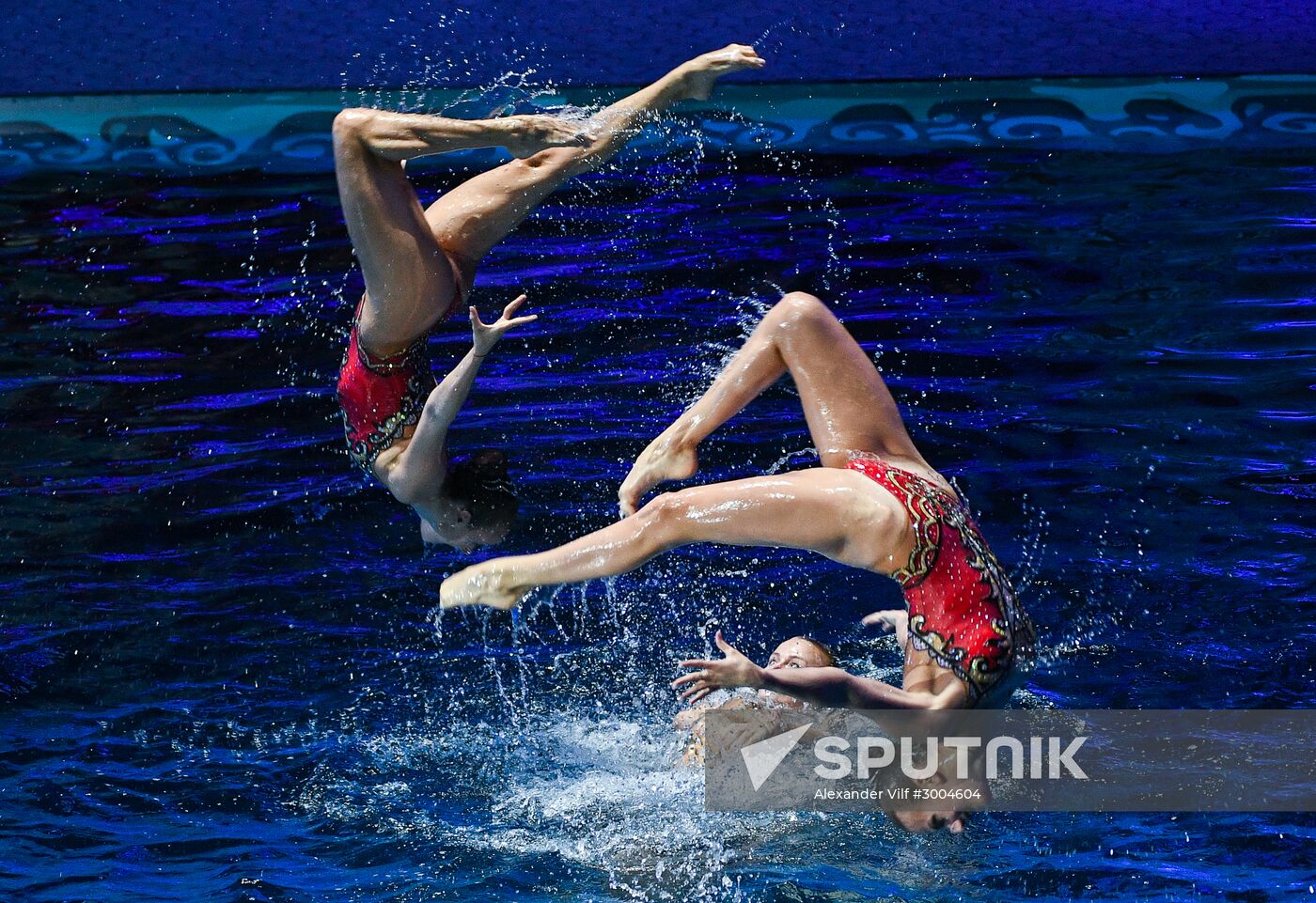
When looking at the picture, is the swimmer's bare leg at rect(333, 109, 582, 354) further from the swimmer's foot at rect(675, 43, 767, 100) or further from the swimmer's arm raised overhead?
the swimmer's foot at rect(675, 43, 767, 100)

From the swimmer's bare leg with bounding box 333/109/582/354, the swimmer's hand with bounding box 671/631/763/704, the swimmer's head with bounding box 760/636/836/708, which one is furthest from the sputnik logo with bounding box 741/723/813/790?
the swimmer's bare leg with bounding box 333/109/582/354

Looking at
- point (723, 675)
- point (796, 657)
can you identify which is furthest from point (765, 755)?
point (723, 675)

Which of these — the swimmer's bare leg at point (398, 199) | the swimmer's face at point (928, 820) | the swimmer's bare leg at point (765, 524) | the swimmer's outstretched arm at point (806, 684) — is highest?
the swimmer's bare leg at point (398, 199)

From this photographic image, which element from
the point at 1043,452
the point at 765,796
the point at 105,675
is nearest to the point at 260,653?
the point at 105,675

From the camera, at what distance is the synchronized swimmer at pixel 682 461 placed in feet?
14.9

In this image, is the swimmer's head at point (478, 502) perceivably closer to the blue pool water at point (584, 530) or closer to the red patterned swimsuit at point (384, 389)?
the red patterned swimsuit at point (384, 389)

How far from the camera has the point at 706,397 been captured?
510cm

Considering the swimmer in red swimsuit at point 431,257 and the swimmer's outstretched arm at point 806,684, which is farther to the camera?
the swimmer in red swimsuit at point 431,257

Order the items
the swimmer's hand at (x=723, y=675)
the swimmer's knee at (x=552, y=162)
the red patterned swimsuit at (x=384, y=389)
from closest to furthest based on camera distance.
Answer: the swimmer's hand at (x=723, y=675) < the red patterned swimsuit at (x=384, y=389) < the swimmer's knee at (x=552, y=162)

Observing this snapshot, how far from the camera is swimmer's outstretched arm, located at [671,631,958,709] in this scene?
3918 mm

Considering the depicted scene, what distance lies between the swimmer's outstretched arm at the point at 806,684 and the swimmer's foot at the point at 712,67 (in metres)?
2.47

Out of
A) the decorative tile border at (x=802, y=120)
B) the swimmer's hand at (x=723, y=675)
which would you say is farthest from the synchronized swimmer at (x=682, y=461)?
the decorative tile border at (x=802, y=120)

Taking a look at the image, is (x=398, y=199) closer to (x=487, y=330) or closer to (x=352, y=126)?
(x=352, y=126)

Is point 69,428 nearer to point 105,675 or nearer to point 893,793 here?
point 105,675
